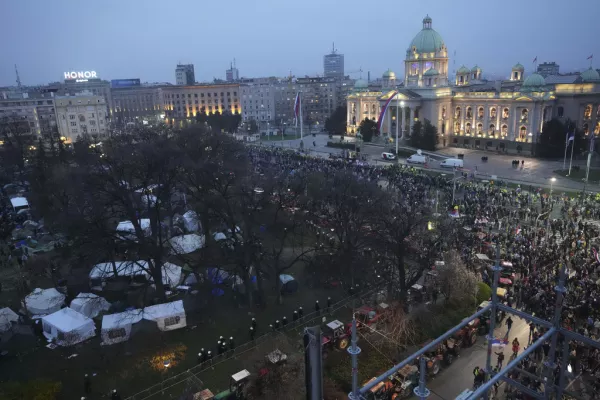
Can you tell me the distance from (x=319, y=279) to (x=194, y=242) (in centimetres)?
1007

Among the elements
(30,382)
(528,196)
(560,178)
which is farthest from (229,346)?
(560,178)

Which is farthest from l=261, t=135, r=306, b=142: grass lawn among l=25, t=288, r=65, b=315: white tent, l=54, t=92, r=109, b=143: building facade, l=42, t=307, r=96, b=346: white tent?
l=42, t=307, r=96, b=346: white tent

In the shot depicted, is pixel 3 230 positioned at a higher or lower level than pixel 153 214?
lower

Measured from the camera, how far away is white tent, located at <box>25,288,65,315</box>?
23.4 m

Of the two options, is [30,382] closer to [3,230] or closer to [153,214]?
[153,214]

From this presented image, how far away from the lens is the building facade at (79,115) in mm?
93562

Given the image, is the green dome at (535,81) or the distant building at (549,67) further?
the distant building at (549,67)

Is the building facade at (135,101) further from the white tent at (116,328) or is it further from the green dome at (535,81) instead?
the white tent at (116,328)

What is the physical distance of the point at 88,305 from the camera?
23.1 metres

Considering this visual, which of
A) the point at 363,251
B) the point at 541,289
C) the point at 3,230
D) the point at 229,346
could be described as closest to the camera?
the point at 229,346

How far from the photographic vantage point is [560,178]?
52438 mm

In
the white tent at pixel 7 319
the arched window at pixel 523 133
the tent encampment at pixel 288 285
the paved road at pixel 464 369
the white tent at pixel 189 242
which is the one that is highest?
the arched window at pixel 523 133

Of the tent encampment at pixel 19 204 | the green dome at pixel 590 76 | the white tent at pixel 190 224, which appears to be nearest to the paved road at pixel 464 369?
the white tent at pixel 190 224

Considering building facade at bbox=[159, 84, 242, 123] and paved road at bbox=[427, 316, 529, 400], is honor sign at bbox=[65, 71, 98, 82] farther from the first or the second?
paved road at bbox=[427, 316, 529, 400]
